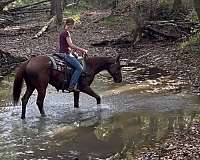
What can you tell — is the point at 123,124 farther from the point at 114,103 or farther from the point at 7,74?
the point at 7,74

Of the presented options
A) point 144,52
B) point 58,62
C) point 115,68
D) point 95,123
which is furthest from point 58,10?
point 95,123

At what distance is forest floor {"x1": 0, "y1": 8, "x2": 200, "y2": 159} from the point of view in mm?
8273

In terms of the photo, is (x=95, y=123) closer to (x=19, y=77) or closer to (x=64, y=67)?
(x=64, y=67)

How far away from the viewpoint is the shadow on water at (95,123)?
884 centimetres

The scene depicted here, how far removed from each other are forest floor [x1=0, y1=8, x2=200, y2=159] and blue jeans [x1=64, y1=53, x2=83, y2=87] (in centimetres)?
349

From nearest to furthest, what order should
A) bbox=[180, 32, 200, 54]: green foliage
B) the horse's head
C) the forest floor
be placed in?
the forest floor < the horse's head < bbox=[180, 32, 200, 54]: green foliage

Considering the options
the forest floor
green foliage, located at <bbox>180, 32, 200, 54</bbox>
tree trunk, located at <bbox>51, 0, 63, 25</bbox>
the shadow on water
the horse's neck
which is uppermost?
tree trunk, located at <bbox>51, 0, 63, 25</bbox>

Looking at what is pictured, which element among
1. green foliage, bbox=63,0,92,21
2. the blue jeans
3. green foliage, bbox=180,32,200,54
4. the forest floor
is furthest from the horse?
green foliage, bbox=63,0,92,21

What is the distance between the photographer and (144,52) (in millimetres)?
21203

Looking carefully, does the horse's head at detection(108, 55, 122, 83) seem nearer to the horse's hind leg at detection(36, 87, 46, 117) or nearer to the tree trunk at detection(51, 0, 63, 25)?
the horse's hind leg at detection(36, 87, 46, 117)

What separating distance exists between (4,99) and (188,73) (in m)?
6.15

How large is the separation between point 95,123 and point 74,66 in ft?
6.35

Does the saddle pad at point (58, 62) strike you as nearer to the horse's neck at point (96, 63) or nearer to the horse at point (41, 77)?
the horse at point (41, 77)

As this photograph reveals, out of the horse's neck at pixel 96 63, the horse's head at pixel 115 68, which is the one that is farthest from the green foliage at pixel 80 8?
the horse's neck at pixel 96 63
